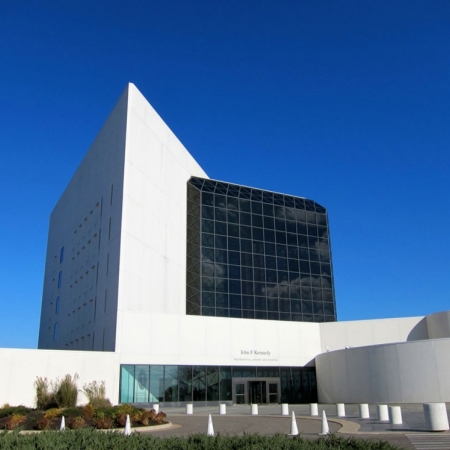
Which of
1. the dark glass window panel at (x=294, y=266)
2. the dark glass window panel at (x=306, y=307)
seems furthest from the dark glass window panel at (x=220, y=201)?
the dark glass window panel at (x=306, y=307)

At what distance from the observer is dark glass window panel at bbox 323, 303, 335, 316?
2284 inches

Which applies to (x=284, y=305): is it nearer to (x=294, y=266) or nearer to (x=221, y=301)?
(x=294, y=266)

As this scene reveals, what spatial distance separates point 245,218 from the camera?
184 ft

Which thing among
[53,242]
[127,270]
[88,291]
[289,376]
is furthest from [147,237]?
[53,242]

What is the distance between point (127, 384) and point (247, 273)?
63.7 feet

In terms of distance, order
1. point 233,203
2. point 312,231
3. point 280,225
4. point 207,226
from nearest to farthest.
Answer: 1. point 207,226
2. point 233,203
3. point 280,225
4. point 312,231

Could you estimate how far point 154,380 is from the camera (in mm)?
39938

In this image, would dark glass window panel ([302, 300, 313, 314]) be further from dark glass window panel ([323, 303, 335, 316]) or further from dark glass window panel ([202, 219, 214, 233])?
dark glass window panel ([202, 219, 214, 233])

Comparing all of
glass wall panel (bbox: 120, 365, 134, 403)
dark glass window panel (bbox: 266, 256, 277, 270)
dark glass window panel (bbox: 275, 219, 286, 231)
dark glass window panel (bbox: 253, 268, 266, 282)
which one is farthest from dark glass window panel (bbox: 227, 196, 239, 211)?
glass wall panel (bbox: 120, 365, 134, 403)

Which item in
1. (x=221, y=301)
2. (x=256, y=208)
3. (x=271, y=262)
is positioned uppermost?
(x=256, y=208)

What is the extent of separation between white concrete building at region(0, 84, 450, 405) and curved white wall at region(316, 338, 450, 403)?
0.27 ft

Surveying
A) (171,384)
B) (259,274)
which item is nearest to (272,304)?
(259,274)

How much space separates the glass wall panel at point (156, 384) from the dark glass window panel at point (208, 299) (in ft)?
37.0

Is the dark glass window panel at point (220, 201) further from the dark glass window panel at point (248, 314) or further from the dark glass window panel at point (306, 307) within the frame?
the dark glass window panel at point (306, 307)
